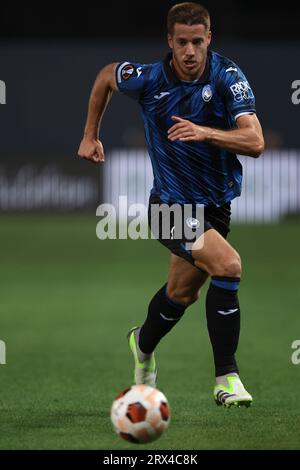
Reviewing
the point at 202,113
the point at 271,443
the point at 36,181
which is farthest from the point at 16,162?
the point at 271,443

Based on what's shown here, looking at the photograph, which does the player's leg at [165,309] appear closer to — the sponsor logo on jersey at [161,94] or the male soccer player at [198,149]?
the male soccer player at [198,149]

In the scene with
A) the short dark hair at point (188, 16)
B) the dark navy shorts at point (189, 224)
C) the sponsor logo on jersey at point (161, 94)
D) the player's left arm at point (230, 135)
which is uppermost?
the short dark hair at point (188, 16)

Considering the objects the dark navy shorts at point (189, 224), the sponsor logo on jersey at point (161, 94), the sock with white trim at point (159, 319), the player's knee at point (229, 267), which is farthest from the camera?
the sock with white trim at point (159, 319)

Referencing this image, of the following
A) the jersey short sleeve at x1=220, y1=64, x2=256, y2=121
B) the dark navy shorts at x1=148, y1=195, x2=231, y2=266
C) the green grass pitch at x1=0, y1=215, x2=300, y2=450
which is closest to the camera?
the green grass pitch at x1=0, y1=215, x2=300, y2=450

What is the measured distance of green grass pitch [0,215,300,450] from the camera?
554 cm

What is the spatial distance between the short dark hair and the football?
86.9 inches

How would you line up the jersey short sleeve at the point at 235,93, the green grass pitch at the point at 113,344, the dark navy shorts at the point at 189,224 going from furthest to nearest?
the dark navy shorts at the point at 189,224
the jersey short sleeve at the point at 235,93
the green grass pitch at the point at 113,344

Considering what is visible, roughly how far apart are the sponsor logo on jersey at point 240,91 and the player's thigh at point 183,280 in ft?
3.45

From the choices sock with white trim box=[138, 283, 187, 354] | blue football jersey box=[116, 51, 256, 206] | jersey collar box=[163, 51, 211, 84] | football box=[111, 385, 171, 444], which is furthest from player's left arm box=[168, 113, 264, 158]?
football box=[111, 385, 171, 444]

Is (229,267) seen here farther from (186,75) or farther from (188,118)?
(186,75)

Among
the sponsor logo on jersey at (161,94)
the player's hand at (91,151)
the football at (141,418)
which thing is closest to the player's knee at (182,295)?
the player's hand at (91,151)

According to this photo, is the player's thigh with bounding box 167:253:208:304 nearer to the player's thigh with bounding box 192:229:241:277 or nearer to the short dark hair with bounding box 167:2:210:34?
the player's thigh with bounding box 192:229:241:277

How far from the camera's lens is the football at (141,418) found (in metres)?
4.98

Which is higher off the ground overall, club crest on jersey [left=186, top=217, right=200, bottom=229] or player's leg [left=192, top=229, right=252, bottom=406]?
club crest on jersey [left=186, top=217, right=200, bottom=229]
